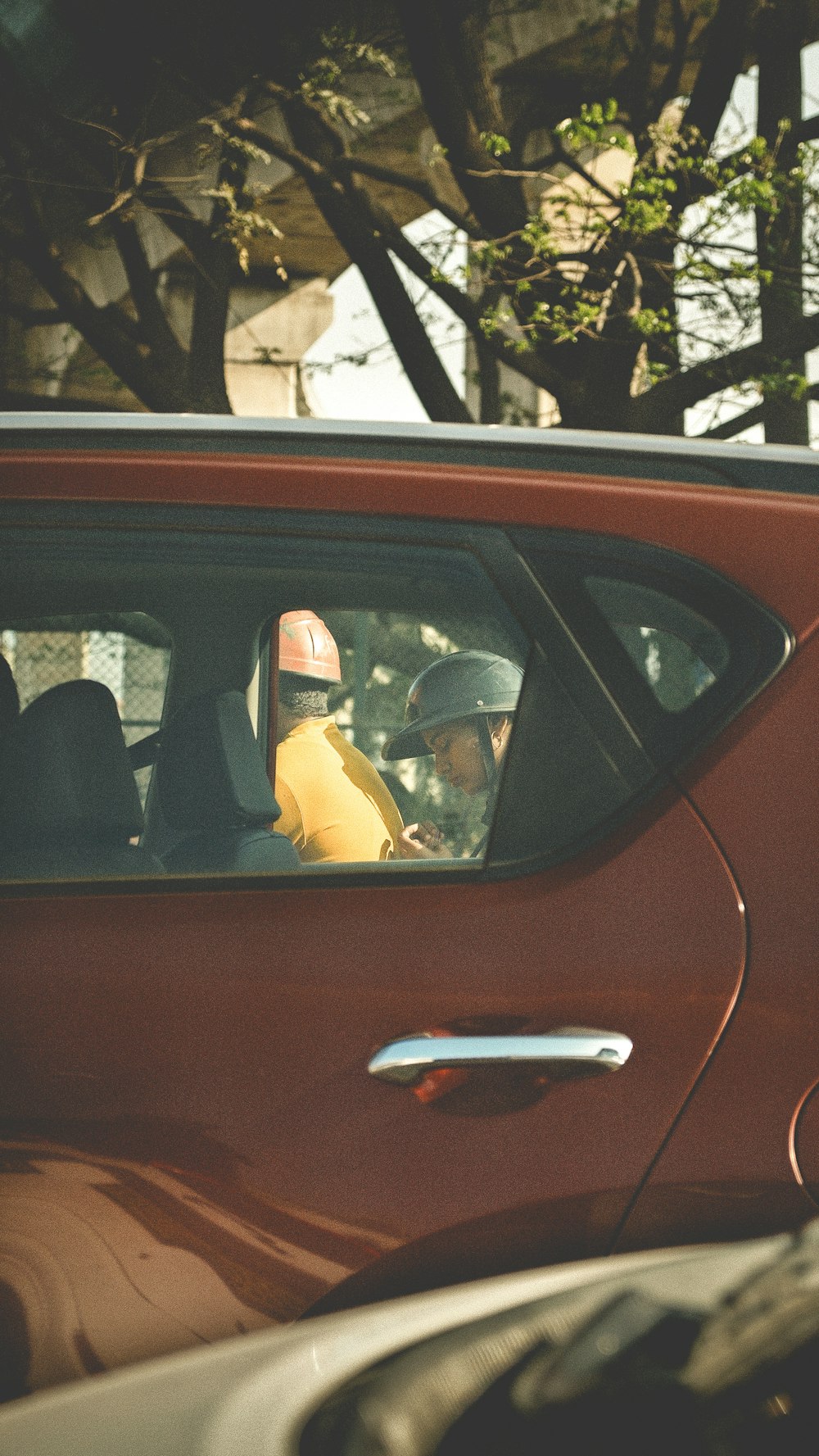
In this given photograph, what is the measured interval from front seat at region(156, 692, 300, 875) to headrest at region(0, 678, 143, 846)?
7 cm

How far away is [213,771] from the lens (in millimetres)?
1819

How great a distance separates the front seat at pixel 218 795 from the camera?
1.69m

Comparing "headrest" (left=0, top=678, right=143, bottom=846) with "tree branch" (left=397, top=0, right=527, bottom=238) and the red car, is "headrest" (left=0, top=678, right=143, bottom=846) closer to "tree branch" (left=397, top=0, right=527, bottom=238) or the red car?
the red car

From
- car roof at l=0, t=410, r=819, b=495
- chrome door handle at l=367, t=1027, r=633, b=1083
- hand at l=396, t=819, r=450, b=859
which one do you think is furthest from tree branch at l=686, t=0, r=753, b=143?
chrome door handle at l=367, t=1027, r=633, b=1083

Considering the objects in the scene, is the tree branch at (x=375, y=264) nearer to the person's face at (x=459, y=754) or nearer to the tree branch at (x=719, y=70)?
the tree branch at (x=719, y=70)

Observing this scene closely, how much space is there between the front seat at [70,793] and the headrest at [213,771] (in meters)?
0.07

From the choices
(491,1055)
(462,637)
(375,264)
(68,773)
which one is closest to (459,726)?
(462,637)

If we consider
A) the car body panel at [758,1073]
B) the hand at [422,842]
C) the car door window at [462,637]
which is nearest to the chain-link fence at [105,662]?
the car door window at [462,637]

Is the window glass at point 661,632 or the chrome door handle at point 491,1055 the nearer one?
the chrome door handle at point 491,1055

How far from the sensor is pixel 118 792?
6.23 ft

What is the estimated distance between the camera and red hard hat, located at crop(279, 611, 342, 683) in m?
2.26

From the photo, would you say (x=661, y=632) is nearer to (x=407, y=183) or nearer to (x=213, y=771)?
(x=213, y=771)

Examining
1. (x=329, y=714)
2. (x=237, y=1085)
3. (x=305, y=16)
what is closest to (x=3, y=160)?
(x=305, y=16)

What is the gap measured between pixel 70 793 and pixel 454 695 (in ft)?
2.45
